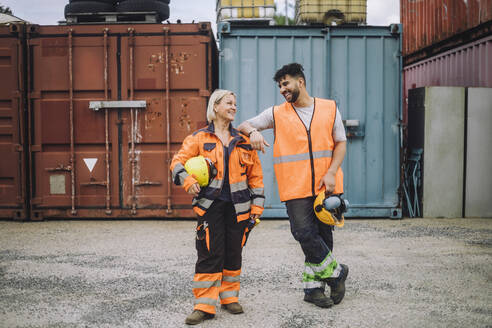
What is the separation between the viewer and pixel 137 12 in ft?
27.1

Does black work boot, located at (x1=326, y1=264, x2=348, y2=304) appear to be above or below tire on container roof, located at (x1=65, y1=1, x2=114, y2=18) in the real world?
below

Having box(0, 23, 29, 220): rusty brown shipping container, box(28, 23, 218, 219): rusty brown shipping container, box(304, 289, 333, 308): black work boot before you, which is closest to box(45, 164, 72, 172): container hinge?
box(28, 23, 218, 219): rusty brown shipping container

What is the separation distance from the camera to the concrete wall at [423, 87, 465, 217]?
8.45 m

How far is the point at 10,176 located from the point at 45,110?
1184mm

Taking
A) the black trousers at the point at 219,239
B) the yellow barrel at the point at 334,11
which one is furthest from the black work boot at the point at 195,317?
the yellow barrel at the point at 334,11

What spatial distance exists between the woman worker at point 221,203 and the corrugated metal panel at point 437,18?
7.82 metres

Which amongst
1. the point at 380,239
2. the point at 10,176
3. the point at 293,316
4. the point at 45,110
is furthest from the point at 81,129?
the point at 293,316

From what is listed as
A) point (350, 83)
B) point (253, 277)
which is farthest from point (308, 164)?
point (350, 83)

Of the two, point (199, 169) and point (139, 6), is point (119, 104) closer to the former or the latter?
point (139, 6)

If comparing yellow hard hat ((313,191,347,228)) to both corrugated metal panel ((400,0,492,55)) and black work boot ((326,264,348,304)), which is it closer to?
black work boot ((326,264,348,304))

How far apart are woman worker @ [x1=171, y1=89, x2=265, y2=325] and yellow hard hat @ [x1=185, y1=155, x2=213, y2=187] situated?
47mm

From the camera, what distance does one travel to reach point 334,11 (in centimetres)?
874

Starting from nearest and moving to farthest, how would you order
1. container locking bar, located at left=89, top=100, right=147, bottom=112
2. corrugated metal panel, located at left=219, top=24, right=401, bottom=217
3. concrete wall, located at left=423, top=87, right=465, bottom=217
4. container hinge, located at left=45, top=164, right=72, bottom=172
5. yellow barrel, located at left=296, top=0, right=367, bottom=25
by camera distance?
container locking bar, located at left=89, top=100, right=147, bottom=112 → container hinge, located at left=45, top=164, right=72, bottom=172 → corrugated metal panel, located at left=219, top=24, right=401, bottom=217 → concrete wall, located at left=423, top=87, right=465, bottom=217 → yellow barrel, located at left=296, top=0, right=367, bottom=25

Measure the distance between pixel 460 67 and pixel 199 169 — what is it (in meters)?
9.00
